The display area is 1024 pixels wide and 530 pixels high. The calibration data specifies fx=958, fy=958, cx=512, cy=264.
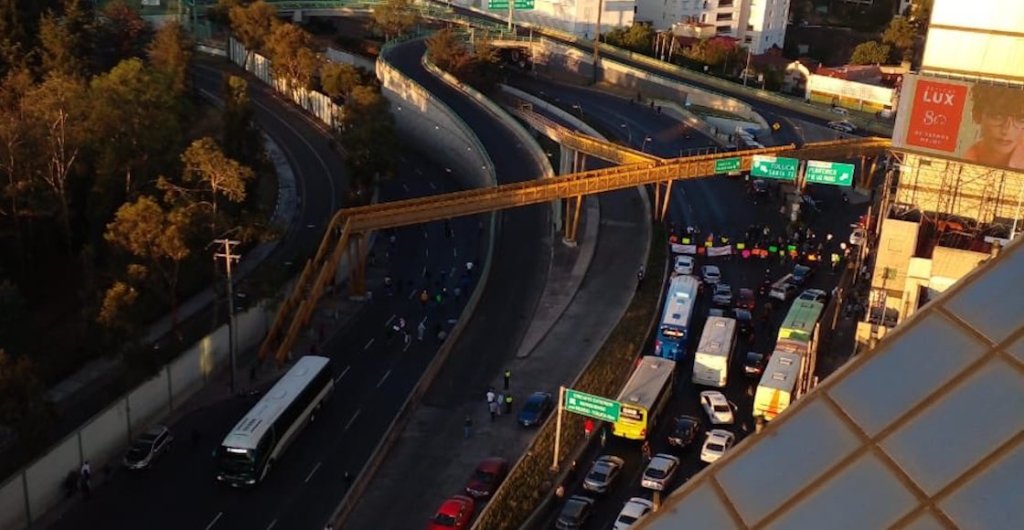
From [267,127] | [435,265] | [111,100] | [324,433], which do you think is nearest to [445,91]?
[267,127]

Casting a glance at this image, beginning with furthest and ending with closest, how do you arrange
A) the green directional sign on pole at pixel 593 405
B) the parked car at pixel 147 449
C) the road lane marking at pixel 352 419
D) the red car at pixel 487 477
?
the road lane marking at pixel 352 419 < the parked car at pixel 147 449 < the red car at pixel 487 477 < the green directional sign on pole at pixel 593 405

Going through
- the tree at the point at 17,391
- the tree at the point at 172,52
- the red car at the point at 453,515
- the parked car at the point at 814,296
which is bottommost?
the red car at the point at 453,515

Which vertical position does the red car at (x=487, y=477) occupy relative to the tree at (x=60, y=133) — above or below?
below

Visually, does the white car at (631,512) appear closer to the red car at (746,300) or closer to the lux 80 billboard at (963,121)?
the red car at (746,300)

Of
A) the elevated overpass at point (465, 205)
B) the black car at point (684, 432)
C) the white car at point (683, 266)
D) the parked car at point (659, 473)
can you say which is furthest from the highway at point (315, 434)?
the white car at point (683, 266)

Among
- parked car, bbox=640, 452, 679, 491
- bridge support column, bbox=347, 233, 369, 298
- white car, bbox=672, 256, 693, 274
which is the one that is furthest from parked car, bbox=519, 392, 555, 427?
white car, bbox=672, 256, 693, 274

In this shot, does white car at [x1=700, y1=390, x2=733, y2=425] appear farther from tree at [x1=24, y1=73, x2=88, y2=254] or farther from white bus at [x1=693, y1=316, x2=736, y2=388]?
tree at [x1=24, y1=73, x2=88, y2=254]

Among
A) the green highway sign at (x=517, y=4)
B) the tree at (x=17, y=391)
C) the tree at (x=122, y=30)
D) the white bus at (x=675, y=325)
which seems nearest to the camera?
the tree at (x=17, y=391)
